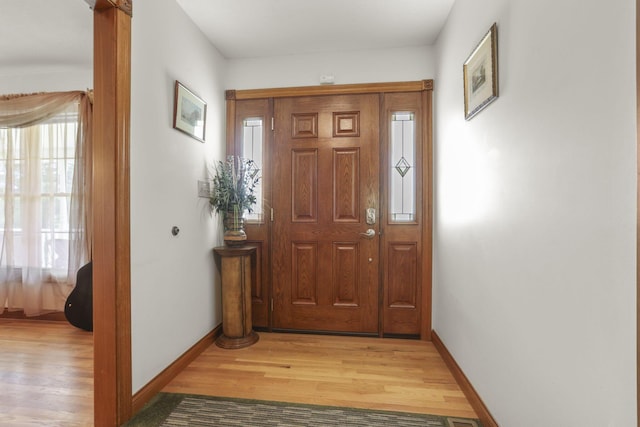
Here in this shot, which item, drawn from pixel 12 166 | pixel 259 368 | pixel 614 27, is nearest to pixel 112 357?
pixel 259 368

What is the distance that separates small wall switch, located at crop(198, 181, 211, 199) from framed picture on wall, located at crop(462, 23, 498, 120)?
6.62 ft

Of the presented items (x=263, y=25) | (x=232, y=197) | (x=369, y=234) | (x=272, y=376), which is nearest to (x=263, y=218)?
(x=232, y=197)

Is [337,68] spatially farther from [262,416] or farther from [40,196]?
[40,196]

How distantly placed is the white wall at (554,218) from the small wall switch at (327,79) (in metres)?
1.23

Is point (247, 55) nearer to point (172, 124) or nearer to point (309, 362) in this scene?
point (172, 124)

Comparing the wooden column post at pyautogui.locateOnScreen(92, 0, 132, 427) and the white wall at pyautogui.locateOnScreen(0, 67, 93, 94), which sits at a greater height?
the white wall at pyautogui.locateOnScreen(0, 67, 93, 94)

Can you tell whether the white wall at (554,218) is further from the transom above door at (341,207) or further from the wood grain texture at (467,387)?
the transom above door at (341,207)

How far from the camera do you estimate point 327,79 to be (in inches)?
108

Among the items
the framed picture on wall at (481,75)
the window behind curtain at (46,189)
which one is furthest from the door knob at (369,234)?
the window behind curtain at (46,189)

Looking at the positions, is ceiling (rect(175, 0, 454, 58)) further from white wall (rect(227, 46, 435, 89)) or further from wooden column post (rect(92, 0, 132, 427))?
wooden column post (rect(92, 0, 132, 427))

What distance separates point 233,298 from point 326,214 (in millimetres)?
1098

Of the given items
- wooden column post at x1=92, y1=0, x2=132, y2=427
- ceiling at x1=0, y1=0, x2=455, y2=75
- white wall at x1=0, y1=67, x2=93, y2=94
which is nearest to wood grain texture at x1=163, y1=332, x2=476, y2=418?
wooden column post at x1=92, y1=0, x2=132, y2=427

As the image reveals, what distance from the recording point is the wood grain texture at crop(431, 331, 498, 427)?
153 centimetres

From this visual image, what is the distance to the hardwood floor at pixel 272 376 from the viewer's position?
1.76 m
